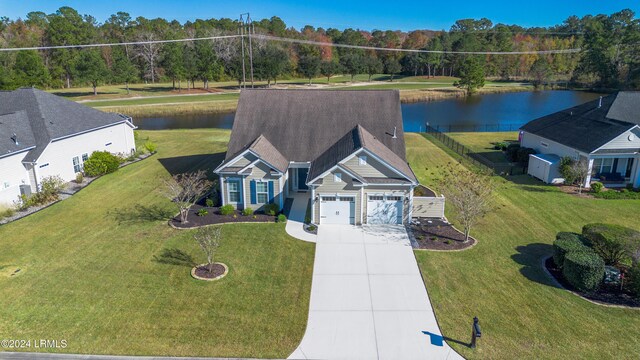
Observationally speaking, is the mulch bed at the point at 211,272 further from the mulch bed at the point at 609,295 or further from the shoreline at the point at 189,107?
the shoreline at the point at 189,107

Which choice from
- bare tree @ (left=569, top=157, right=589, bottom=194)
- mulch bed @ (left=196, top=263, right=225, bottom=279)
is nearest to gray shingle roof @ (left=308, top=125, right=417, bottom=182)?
mulch bed @ (left=196, top=263, right=225, bottom=279)

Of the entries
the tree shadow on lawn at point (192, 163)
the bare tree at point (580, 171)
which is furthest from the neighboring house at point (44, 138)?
the bare tree at point (580, 171)

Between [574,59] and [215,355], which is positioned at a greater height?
[574,59]

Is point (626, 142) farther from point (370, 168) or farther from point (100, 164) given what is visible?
point (100, 164)

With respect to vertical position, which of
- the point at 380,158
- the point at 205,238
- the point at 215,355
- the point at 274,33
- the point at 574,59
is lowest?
the point at 215,355

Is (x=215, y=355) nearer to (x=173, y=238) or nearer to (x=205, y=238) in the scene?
(x=205, y=238)

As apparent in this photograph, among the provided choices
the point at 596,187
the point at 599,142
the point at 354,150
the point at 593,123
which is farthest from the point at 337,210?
the point at 593,123

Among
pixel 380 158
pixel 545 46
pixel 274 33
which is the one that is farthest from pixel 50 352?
pixel 545 46
